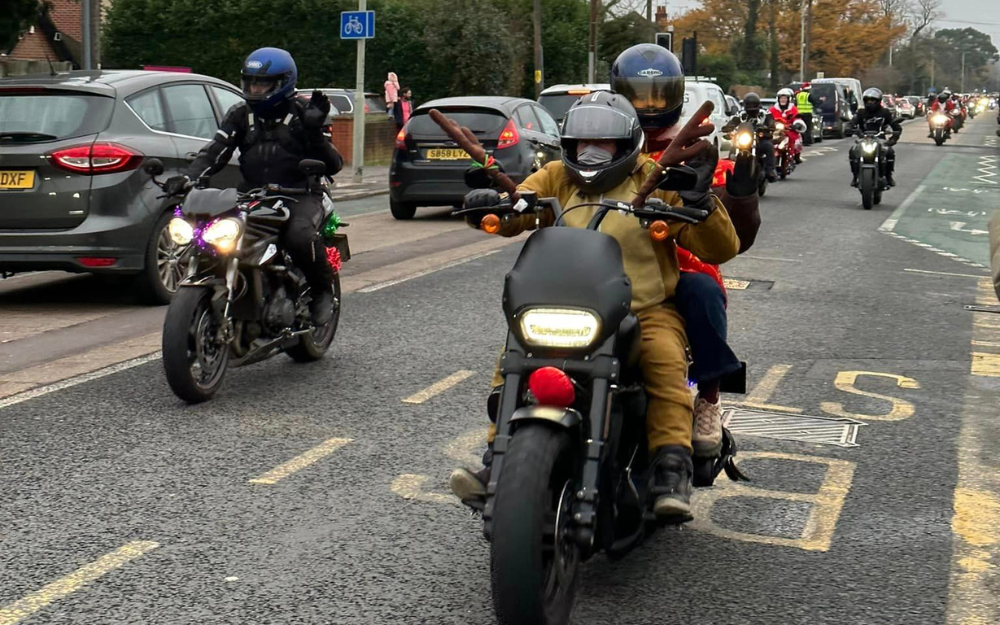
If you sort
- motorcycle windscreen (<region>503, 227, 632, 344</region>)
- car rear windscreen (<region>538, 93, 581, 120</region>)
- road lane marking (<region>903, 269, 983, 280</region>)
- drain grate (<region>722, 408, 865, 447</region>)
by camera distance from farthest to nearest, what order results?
car rear windscreen (<region>538, 93, 581, 120</region>) < road lane marking (<region>903, 269, 983, 280</region>) < drain grate (<region>722, 408, 865, 447</region>) < motorcycle windscreen (<region>503, 227, 632, 344</region>)

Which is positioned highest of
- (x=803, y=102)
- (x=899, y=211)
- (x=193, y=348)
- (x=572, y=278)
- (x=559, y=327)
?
(x=803, y=102)

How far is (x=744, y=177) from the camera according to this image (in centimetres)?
436

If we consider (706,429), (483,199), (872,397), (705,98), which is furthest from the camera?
(705,98)

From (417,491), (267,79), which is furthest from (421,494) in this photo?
(267,79)

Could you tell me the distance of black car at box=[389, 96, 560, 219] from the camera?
17359 mm

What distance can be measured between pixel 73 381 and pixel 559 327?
439 cm

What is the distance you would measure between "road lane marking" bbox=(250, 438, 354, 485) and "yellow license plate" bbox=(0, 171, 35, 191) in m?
4.63

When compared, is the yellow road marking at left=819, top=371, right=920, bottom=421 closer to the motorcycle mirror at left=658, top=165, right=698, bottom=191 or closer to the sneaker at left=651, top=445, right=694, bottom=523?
the sneaker at left=651, top=445, right=694, bottom=523

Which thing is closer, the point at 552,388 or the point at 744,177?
the point at 552,388

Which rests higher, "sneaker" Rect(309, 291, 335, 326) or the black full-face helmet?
the black full-face helmet

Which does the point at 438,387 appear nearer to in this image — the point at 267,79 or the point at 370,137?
the point at 267,79

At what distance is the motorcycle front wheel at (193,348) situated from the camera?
22.0ft

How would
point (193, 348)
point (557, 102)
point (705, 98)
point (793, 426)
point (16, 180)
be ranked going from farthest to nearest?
point (557, 102) < point (705, 98) < point (16, 180) < point (193, 348) < point (793, 426)

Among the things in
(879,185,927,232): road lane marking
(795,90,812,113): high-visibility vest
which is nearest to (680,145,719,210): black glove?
(879,185,927,232): road lane marking
